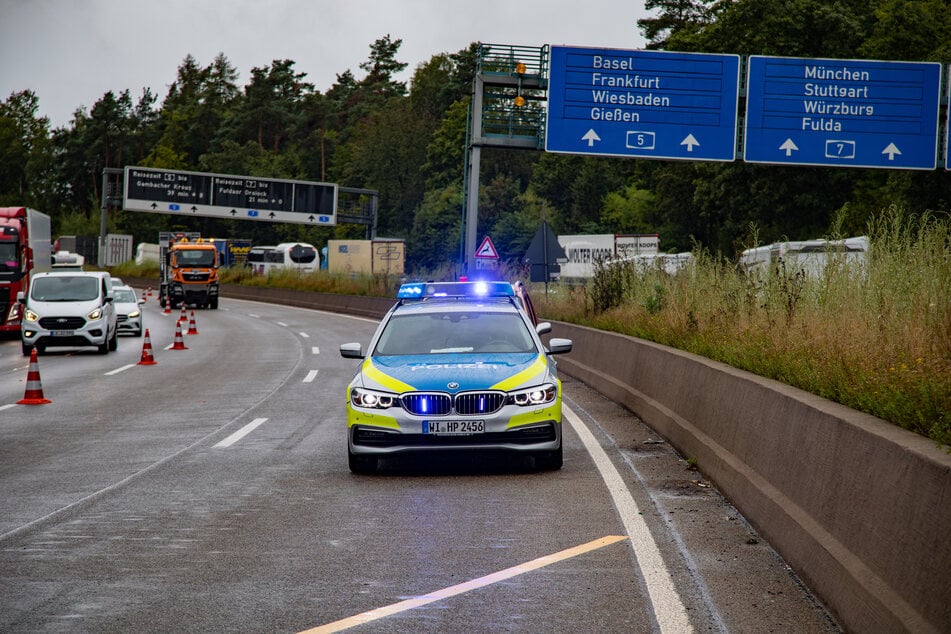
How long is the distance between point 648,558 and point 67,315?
2215 cm

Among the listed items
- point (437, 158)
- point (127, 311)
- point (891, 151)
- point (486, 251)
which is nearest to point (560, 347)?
point (891, 151)

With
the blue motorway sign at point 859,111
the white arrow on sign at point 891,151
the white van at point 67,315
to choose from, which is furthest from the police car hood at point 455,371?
the white arrow on sign at point 891,151

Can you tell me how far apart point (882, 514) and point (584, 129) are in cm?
2339

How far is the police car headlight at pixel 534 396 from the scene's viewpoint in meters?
9.80

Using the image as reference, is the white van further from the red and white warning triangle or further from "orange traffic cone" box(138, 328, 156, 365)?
the red and white warning triangle

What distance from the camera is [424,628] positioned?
17.6 feet

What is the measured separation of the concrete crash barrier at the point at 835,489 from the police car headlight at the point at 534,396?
1318 millimetres

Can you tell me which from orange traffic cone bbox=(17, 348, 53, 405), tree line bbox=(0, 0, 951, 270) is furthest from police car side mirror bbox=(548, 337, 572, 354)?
tree line bbox=(0, 0, 951, 270)

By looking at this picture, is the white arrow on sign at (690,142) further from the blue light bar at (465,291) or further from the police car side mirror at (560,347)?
the police car side mirror at (560,347)

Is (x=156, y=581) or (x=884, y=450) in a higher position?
(x=884, y=450)

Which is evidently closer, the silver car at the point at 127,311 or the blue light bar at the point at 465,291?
the blue light bar at the point at 465,291

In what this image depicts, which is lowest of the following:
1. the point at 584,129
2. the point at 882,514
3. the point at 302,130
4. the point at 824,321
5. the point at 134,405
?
the point at 134,405

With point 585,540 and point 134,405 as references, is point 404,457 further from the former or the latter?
point 134,405

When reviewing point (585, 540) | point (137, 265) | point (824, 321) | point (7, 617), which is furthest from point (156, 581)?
point (137, 265)
